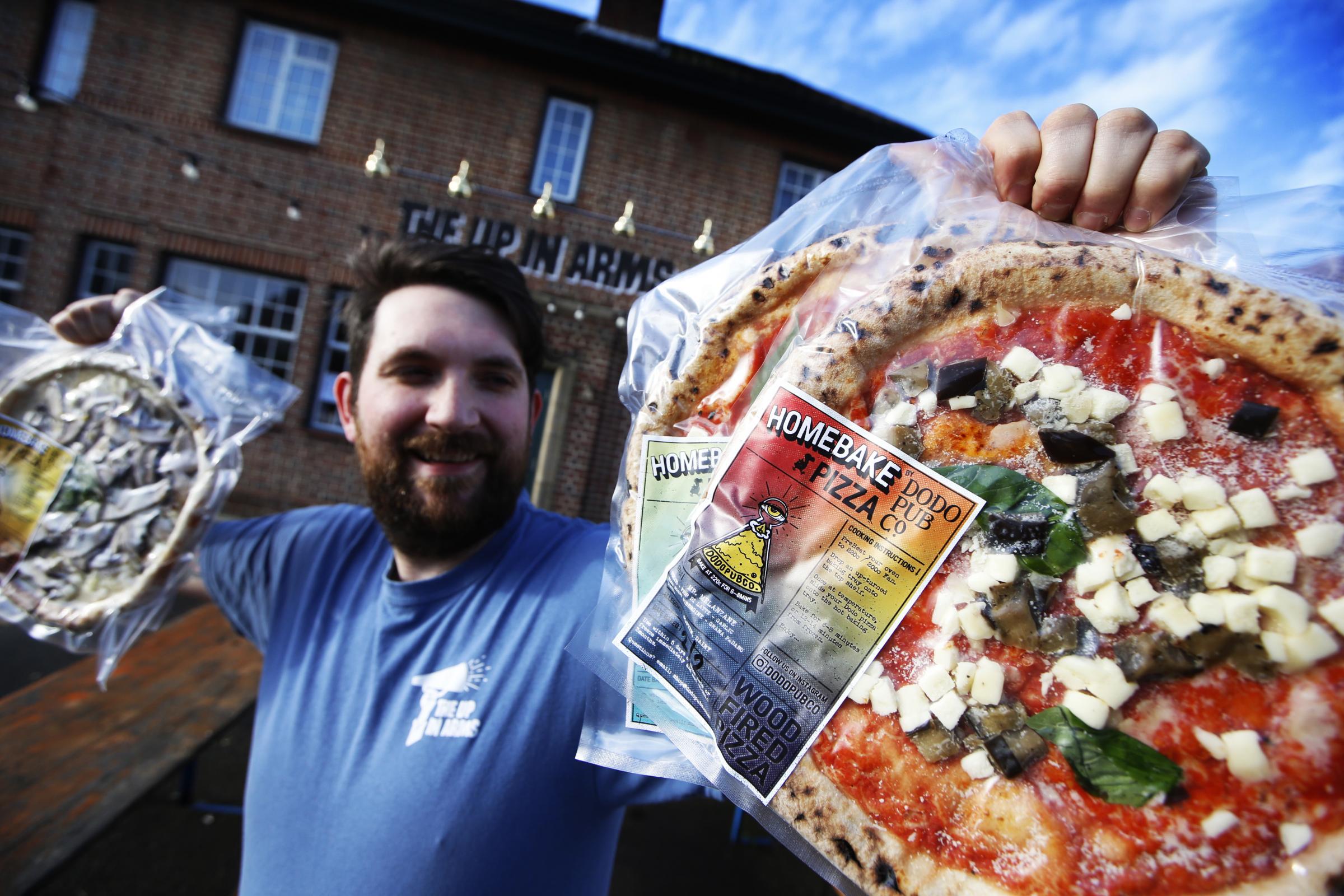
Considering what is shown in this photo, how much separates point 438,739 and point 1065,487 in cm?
146

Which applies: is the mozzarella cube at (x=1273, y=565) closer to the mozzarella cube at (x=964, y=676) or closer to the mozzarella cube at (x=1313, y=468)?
the mozzarella cube at (x=1313, y=468)

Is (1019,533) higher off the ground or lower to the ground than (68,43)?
lower

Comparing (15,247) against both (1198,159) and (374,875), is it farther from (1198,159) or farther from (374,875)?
(1198,159)

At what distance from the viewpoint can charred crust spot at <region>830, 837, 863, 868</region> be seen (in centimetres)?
92

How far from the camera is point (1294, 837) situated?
733 mm

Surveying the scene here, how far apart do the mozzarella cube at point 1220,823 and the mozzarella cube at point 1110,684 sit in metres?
0.15

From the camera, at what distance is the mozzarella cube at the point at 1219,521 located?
0.79m

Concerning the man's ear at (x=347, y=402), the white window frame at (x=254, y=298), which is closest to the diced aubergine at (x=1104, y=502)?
the man's ear at (x=347, y=402)

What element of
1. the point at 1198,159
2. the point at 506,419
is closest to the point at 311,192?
the point at 506,419

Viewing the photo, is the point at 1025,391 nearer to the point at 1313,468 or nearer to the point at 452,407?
the point at 1313,468

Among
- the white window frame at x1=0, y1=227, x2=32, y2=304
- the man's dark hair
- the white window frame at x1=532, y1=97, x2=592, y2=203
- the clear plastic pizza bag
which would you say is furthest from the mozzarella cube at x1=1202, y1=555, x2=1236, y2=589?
the white window frame at x1=0, y1=227, x2=32, y2=304

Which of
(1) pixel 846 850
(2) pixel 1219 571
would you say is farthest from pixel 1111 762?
(1) pixel 846 850

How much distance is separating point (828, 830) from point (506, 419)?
4.76ft

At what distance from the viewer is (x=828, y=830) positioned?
3.06 ft
